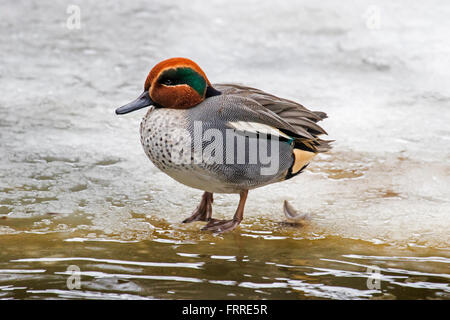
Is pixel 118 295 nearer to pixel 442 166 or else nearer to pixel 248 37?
pixel 442 166

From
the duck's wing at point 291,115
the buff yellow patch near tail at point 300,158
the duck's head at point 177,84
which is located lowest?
the buff yellow patch near tail at point 300,158

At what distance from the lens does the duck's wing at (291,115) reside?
3768 mm

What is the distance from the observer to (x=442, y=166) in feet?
16.3

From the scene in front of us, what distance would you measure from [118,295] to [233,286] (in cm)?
54

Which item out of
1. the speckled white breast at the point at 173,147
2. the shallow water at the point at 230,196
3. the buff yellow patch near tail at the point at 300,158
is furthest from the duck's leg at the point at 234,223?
the buff yellow patch near tail at the point at 300,158

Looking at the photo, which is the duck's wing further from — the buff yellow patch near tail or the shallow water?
the shallow water

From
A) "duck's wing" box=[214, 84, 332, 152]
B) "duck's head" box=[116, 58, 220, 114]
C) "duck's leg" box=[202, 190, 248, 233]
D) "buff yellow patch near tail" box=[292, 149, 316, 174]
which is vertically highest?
"duck's head" box=[116, 58, 220, 114]

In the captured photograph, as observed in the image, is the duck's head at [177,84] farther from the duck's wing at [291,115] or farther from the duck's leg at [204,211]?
the duck's leg at [204,211]

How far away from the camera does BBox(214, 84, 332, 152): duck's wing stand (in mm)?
3768

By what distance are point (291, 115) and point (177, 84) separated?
2.31 feet

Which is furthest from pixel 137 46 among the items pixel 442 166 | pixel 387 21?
pixel 442 166

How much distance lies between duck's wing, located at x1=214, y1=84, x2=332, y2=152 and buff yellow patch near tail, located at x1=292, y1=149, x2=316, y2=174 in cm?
3

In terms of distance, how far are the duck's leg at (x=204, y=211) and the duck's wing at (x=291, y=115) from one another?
664 millimetres

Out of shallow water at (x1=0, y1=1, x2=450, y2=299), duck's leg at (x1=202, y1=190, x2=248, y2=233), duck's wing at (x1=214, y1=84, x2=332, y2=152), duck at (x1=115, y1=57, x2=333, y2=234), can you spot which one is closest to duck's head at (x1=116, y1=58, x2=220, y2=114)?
duck at (x1=115, y1=57, x2=333, y2=234)
